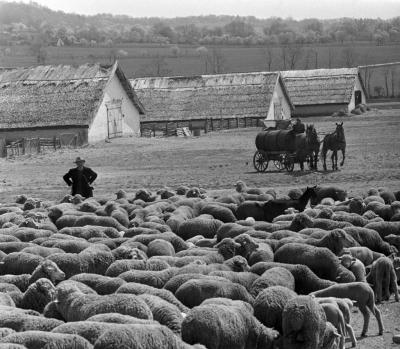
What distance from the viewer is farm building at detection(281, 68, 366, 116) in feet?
229

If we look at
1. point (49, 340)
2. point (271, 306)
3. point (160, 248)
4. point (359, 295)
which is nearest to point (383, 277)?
point (359, 295)

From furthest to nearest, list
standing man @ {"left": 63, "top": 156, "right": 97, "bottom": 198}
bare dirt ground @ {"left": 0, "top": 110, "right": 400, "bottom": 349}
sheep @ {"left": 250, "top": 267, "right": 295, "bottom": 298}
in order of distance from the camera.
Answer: bare dirt ground @ {"left": 0, "top": 110, "right": 400, "bottom": 349}, standing man @ {"left": 63, "top": 156, "right": 97, "bottom": 198}, sheep @ {"left": 250, "top": 267, "right": 295, "bottom": 298}

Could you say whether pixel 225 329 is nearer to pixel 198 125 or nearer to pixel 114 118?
pixel 114 118

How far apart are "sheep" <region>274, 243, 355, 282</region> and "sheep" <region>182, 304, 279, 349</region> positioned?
2873 mm

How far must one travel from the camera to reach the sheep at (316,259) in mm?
14023

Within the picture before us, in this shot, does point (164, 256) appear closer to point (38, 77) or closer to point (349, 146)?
point (349, 146)

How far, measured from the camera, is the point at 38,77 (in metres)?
50.9

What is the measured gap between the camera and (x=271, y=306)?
11.7m

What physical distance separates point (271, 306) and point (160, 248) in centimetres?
407

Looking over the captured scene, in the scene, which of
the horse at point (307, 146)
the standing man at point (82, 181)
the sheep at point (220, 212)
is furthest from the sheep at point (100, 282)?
the horse at point (307, 146)

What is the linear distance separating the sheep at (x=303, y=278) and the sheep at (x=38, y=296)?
9.65 ft

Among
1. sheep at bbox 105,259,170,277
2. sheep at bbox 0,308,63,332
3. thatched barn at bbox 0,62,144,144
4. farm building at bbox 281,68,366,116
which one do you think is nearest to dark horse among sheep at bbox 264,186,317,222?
sheep at bbox 105,259,170,277

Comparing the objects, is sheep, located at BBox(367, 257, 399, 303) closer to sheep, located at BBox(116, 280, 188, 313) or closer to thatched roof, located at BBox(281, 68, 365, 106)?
sheep, located at BBox(116, 280, 188, 313)

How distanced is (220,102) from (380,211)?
41318mm
